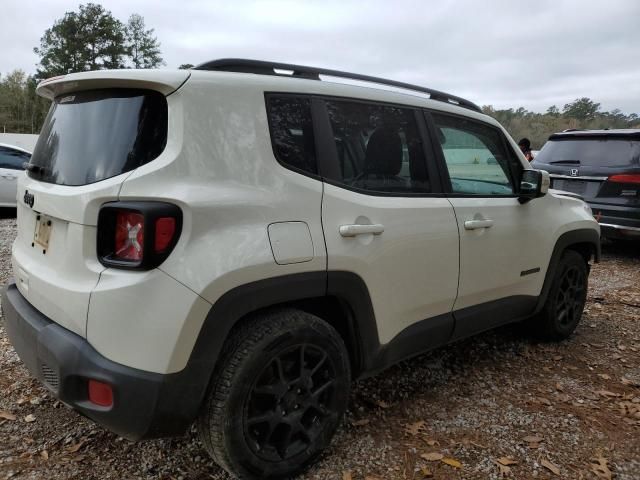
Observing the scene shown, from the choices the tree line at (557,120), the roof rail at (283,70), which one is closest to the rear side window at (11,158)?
the roof rail at (283,70)

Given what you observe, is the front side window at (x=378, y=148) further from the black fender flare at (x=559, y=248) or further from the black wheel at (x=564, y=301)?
the black wheel at (x=564, y=301)

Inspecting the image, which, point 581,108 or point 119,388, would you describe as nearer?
point 119,388

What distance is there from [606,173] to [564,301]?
341 cm

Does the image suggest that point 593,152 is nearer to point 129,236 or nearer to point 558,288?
point 558,288

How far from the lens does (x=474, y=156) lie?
330cm

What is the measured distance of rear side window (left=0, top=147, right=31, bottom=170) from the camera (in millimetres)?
9641

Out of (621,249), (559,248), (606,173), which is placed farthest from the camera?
(621,249)

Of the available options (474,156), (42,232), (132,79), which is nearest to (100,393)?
(42,232)

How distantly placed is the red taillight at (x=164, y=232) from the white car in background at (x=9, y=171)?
9013 mm

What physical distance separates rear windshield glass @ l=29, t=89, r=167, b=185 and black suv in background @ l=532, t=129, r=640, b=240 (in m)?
6.38

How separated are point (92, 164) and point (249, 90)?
71cm

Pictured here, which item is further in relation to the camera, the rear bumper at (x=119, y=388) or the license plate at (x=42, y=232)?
the license plate at (x=42, y=232)

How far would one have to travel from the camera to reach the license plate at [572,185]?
22.8 feet

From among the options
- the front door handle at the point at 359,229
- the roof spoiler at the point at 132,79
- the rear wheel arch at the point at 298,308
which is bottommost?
the rear wheel arch at the point at 298,308
